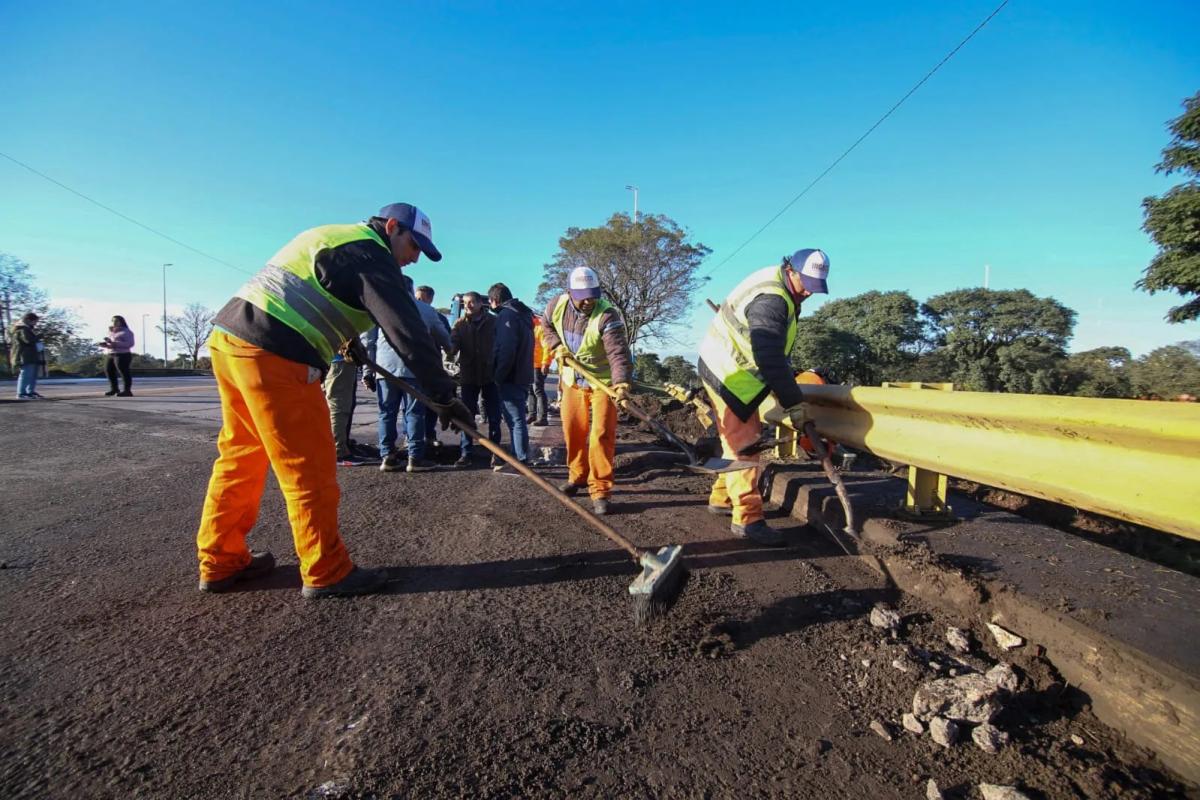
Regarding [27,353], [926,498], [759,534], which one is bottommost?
[759,534]

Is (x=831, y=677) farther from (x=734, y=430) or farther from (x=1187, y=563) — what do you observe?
(x=1187, y=563)

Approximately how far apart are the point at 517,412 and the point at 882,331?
1038 inches

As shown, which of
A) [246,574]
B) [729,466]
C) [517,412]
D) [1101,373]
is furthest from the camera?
[1101,373]

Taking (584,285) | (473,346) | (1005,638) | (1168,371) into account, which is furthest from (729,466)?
(1168,371)

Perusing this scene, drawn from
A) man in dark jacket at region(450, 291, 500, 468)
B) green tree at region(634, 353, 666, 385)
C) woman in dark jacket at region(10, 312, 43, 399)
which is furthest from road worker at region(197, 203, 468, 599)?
green tree at region(634, 353, 666, 385)

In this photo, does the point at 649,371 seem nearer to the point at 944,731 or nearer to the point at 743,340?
the point at 743,340

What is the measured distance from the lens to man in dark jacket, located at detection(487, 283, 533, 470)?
5281 millimetres

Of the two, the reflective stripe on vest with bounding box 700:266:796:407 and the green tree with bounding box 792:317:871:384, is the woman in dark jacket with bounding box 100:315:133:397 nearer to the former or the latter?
the reflective stripe on vest with bounding box 700:266:796:407

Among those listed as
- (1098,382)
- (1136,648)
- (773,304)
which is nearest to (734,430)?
(773,304)

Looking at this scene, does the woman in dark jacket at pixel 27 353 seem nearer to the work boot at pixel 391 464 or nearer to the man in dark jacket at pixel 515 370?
the work boot at pixel 391 464

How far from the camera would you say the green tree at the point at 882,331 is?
24.7 metres

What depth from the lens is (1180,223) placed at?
1384 centimetres

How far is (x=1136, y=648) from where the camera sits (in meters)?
1.74

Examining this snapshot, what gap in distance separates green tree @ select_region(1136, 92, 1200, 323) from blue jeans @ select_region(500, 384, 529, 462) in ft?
58.4
